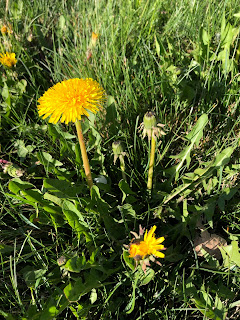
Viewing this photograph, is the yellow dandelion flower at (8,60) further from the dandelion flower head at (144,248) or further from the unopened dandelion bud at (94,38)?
the dandelion flower head at (144,248)

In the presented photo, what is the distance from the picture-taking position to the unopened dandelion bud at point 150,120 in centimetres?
110

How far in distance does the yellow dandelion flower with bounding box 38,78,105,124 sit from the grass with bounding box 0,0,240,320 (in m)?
0.30

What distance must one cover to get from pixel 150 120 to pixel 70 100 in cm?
29

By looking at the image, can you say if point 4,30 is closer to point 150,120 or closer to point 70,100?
point 70,100

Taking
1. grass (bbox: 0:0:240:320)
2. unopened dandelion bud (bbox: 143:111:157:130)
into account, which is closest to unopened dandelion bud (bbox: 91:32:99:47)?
grass (bbox: 0:0:240:320)

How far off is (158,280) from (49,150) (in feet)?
2.87

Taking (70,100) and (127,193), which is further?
(127,193)

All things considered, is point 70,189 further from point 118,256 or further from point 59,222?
point 118,256

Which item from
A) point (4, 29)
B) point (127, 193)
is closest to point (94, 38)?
point (4, 29)

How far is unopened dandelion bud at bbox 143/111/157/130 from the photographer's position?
110 cm

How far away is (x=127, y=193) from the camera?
1314 millimetres

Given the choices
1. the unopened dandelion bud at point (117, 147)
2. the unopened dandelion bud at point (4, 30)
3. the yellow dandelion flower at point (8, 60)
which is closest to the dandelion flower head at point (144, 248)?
the unopened dandelion bud at point (117, 147)

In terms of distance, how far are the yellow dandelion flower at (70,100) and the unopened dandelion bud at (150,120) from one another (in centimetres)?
19

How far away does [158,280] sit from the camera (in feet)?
3.91
